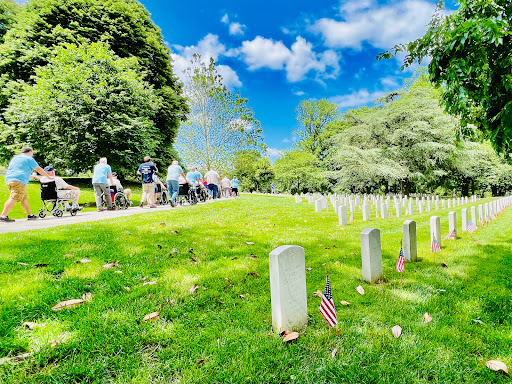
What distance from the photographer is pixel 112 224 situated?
267 inches

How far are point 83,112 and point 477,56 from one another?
1708cm

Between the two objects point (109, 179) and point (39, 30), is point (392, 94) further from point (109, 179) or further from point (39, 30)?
point (39, 30)

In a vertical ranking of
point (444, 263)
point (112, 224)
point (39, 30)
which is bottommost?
point (444, 263)

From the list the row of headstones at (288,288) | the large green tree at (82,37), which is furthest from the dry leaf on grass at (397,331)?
the large green tree at (82,37)

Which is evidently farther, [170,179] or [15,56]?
[15,56]

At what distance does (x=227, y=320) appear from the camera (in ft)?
8.46

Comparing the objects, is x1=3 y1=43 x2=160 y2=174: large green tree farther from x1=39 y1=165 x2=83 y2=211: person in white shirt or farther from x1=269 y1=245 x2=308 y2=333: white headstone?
x1=269 y1=245 x2=308 y2=333: white headstone

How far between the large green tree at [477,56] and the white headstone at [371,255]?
1.88 metres

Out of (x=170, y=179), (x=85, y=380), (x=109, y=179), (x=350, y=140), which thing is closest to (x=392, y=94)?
(x=350, y=140)

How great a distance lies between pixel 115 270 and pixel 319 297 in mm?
2801

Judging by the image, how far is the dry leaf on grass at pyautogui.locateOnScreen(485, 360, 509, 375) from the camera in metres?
1.99

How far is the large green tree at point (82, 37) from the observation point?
18797 millimetres

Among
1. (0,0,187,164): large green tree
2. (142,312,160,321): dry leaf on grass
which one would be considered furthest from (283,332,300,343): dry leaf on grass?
(0,0,187,164): large green tree

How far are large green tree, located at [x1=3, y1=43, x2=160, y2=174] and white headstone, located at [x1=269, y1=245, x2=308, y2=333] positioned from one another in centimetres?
1518
